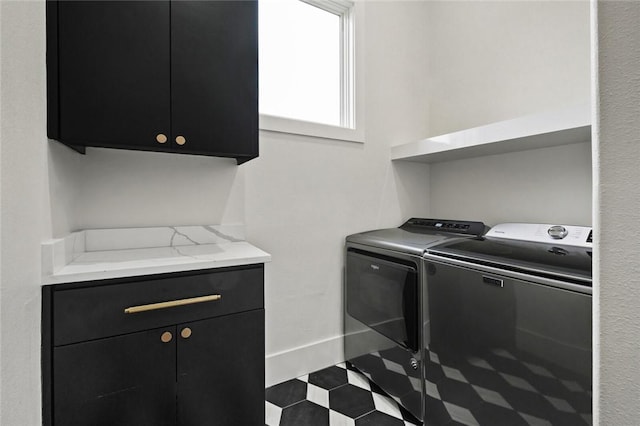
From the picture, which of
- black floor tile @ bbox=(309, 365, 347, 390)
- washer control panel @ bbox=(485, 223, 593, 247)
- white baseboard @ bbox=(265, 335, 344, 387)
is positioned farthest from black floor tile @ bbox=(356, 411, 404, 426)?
washer control panel @ bbox=(485, 223, 593, 247)

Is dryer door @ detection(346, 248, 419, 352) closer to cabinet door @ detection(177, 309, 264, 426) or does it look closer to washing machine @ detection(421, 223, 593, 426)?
washing machine @ detection(421, 223, 593, 426)

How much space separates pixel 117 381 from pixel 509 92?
2.51m

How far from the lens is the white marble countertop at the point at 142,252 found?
38.5 inches

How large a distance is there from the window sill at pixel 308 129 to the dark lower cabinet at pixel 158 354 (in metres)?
0.91

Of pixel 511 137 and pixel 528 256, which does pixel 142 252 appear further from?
pixel 511 137

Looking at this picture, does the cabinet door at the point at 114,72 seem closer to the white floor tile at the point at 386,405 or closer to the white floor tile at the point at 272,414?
the white floor tile at the point at 272,414

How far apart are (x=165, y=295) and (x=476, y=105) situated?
225 centimetres

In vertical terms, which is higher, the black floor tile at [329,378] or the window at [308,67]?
the window at [308,67]

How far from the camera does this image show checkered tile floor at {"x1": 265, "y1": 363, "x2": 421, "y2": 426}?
147 cm

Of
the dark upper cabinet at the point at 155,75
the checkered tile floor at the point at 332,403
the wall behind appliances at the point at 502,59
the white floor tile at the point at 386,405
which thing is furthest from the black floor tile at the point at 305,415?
the wall behind appliances at the point at 502,59

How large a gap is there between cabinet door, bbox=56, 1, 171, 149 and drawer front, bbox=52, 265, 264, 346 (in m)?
0.53

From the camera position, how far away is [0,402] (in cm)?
65

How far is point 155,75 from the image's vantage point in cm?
117

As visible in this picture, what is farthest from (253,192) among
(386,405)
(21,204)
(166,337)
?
(386,405)
